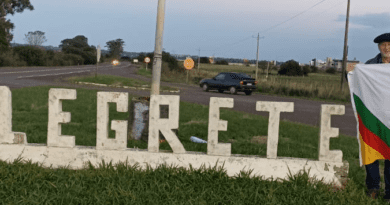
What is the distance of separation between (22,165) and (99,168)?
0.88 meters

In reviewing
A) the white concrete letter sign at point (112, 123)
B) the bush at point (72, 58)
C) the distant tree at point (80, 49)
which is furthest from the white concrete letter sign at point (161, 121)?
the distant tree at point (80, 49)

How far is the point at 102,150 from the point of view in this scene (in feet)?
16.4

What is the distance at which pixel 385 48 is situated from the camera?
4.50 m

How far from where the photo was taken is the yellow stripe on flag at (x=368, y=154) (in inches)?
177

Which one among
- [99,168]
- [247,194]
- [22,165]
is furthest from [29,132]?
[247,194]

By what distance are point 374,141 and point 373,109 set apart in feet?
1.11

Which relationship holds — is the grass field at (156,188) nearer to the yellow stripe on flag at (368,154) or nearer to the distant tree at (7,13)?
the yellow stripe on flag at (368,154)

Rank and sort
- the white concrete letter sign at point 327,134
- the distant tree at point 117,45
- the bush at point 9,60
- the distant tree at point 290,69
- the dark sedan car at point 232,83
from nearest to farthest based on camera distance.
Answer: the white concrete letter sign at point 327,134 → the dark sedan car at point 232,83 → the bush at point 9,60 → the distant tree at point 290,69 → the distant tree at point 117,45

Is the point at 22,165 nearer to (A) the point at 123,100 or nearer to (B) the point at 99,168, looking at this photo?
(B) the point at 99,168

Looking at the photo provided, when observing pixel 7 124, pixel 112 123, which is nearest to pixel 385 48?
pixel 112 123

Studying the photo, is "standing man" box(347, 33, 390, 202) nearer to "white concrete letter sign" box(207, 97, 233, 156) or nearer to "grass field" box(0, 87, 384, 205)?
"grass field" box(0, 87, 384, 205)

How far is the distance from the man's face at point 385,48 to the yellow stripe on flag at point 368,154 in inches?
37.7

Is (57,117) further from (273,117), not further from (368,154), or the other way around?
(368,154)

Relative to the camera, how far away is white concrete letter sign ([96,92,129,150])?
4969 mm
